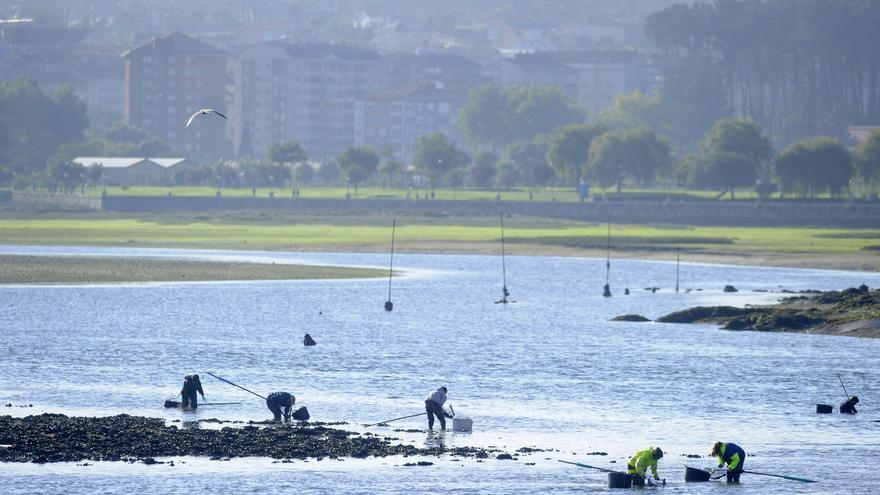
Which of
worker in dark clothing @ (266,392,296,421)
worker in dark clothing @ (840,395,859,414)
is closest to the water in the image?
worker in dark clothing @ (840,395,859,414)

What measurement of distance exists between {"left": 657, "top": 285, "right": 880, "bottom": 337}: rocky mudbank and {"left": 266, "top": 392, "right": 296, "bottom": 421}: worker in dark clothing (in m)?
37.1

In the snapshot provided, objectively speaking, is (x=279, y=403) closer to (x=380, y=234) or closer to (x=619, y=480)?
(x=619, y=480)

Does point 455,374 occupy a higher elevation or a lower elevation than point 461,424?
lower

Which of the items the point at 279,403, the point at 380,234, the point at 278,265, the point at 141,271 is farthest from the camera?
the point at 380,234

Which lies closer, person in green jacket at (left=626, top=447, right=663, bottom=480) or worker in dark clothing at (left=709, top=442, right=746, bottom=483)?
person in green jacket at (left=626, top=447, right=663, bottom=480)

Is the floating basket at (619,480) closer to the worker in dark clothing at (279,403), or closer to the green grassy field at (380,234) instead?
the worker in dark clothing at (279,403)

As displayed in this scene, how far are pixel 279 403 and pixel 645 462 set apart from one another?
1365cm

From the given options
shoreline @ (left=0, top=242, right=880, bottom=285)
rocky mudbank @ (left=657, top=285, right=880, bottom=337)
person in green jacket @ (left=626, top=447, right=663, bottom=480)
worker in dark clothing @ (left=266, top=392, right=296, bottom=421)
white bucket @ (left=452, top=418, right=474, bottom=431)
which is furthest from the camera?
shoreline @ (left=0, top=242, right=880, bottom=285)

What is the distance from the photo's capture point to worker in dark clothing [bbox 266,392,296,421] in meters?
56.2

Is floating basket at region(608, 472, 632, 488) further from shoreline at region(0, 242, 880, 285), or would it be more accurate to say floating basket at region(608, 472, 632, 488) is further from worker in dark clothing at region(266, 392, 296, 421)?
shoreline at region(0, 242, 880, 285)

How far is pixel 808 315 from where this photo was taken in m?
89.4

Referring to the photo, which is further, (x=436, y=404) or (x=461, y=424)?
(x=461, y=424)

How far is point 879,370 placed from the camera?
73.1 m

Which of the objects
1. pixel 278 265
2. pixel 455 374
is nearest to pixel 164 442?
pixel 455 374
